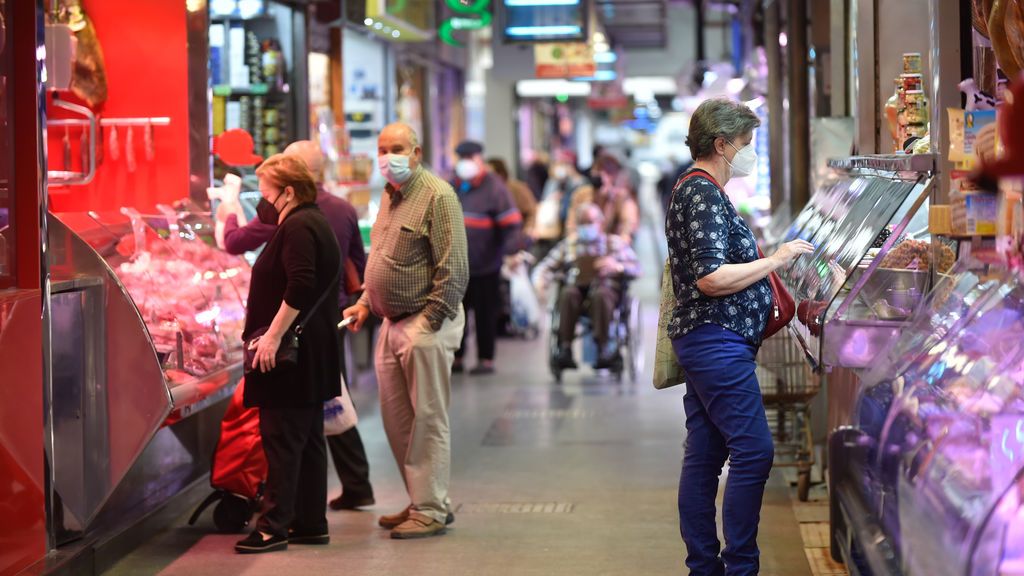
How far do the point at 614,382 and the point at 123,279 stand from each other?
5.89 metres

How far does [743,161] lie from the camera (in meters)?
4.55

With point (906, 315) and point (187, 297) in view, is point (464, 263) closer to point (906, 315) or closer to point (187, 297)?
point (187, 297)

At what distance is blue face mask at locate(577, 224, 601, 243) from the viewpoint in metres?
10.9

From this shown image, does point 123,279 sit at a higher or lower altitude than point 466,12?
lower

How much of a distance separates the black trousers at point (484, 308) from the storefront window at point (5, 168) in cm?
671

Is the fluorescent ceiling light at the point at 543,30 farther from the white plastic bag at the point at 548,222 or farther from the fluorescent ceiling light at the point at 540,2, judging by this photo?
the white plastic bag at the point at 548,222

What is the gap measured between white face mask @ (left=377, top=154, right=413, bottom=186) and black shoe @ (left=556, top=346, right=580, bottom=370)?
16.4 feet

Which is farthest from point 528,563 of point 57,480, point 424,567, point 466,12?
point 466,12

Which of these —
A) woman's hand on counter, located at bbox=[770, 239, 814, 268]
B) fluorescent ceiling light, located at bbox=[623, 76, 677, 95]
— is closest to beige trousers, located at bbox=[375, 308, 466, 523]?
woman's hand on counter, located at bbox=[770, 239, 814, 268]

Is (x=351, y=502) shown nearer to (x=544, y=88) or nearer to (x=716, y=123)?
(x=716, y=123)

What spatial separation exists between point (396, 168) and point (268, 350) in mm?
1009

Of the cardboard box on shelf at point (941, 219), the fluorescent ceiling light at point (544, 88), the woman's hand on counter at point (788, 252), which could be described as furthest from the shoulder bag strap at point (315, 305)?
the fluorescent ceiling light at point (544, 88)

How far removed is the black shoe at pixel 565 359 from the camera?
1077cm

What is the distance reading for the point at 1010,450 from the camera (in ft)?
9.51
